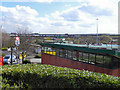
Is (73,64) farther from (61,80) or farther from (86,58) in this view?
(61,80)

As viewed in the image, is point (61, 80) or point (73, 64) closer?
point (61, 80)

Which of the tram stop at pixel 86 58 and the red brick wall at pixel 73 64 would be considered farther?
the red brick wall at pixel 73 64

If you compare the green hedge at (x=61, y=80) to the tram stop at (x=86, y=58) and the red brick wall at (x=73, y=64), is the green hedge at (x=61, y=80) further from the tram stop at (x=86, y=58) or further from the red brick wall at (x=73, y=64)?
the red brick wall at (x=73, y=64)

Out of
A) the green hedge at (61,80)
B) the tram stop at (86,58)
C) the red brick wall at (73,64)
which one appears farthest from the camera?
the red brick wall at (73,64)

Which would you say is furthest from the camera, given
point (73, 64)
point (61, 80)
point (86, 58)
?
point (73, 64)

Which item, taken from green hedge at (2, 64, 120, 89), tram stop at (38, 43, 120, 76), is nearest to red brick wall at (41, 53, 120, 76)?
tram stop at (38, 43, 120, 76)

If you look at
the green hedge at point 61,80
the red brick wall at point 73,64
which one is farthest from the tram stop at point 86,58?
the green hedge at point 61,80

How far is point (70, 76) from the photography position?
4.56m

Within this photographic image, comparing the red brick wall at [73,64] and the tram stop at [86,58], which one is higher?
the tram stop at [86,58]

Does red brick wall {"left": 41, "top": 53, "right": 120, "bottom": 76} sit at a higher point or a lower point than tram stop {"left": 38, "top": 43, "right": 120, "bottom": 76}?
lower

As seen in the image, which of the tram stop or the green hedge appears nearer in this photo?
the green hedge

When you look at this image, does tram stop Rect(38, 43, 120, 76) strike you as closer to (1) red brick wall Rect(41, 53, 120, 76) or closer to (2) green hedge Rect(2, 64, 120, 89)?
(1) red brick wall Rect(41, 53, 120, 76)

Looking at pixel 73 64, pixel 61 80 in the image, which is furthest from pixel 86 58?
pixel 61 80

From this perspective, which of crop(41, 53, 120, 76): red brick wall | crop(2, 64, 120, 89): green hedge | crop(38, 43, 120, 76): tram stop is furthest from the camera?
crop(41, 53, 120, 76): red brick wall
